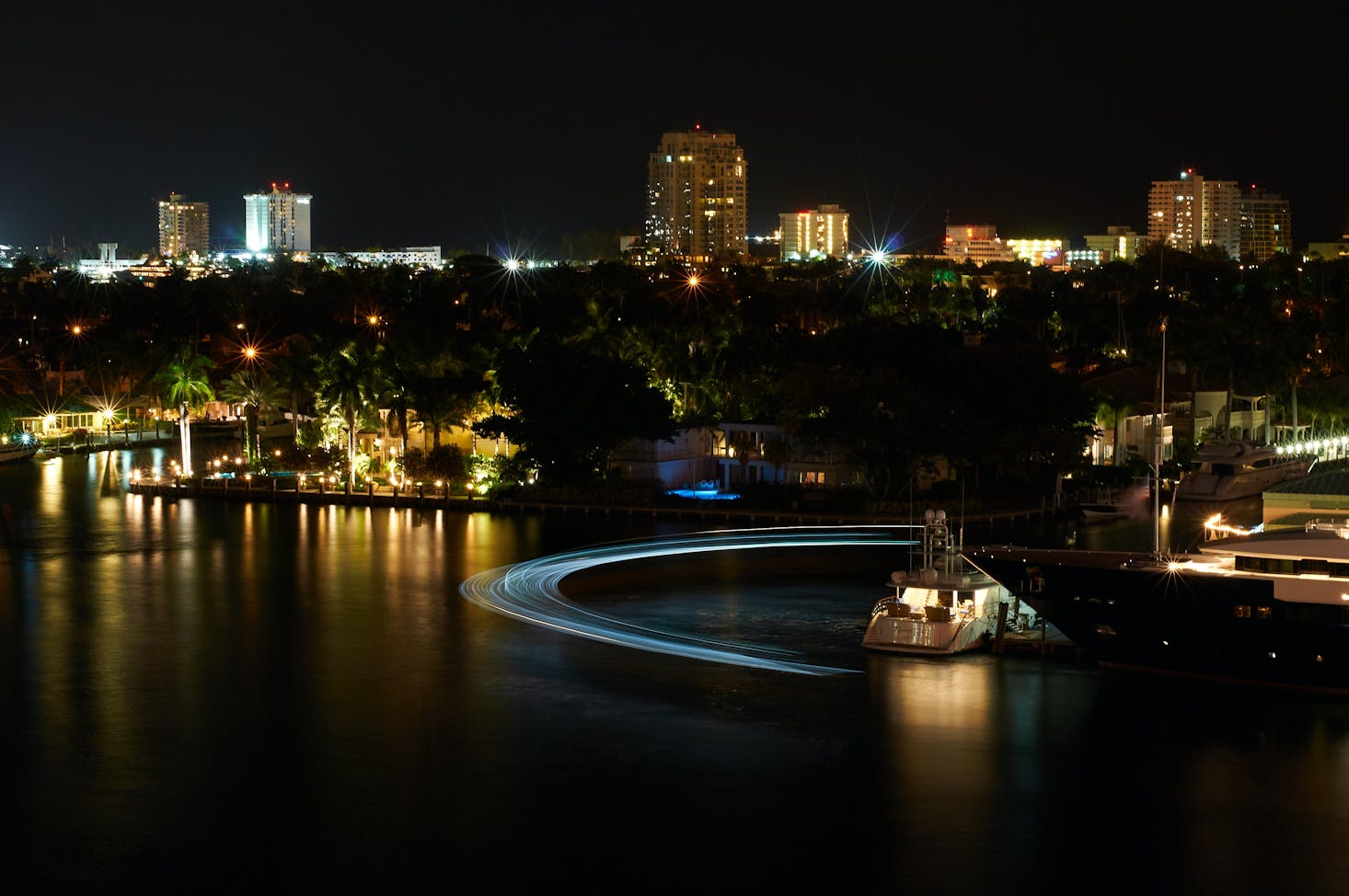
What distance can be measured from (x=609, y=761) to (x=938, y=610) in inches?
287

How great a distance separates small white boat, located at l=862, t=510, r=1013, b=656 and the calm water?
0.45 meters

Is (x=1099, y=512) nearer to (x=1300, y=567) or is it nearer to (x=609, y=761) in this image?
(x=1300, y=567)

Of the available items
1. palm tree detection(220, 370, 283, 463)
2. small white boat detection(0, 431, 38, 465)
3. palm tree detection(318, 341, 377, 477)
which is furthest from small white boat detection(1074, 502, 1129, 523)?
small white boat detection(0, 431, 38, 465)

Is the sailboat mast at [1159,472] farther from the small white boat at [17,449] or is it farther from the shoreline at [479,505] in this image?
the small white boat at [17,449]

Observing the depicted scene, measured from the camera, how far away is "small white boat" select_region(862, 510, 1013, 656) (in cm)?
2623

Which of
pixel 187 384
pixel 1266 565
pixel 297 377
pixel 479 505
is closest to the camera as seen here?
pixel 1266 565

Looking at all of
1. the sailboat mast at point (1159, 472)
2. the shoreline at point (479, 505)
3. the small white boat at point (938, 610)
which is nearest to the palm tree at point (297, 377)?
the shoreline at point (479, 505)

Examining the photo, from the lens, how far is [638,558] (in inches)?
1435

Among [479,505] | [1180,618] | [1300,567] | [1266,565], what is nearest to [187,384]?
[479,505]

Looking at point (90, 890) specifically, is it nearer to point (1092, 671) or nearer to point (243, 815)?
point (243, 815)

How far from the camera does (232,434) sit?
6681cm

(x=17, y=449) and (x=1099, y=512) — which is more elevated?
(x=17, y=449)

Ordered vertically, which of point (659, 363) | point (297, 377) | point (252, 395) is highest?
point (659, 363)

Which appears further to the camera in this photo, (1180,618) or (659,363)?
(659,363)
